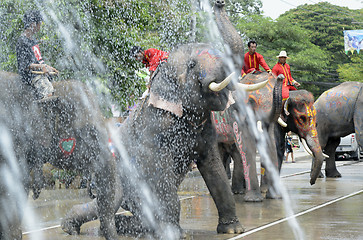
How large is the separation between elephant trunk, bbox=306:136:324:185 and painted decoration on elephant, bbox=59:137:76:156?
6149 mm

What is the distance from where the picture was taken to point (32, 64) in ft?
17.1

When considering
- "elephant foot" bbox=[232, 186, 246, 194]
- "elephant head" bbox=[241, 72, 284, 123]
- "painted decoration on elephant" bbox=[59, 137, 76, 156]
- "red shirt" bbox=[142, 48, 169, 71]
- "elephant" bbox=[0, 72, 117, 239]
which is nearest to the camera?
"elephant" bbox=[0, 72, 117, 239]

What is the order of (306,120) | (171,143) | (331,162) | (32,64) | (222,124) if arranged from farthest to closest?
(331,162), (306,120), (222,124), (171,143), (32,64)

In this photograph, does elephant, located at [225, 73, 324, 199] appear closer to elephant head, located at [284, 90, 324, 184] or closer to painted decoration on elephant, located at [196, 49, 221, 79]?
elephant head, located at [284, 90, 324, 184]

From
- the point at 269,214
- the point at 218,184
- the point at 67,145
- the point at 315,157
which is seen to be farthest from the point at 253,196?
the point at 67,145

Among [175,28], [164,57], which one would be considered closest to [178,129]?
[164,57]

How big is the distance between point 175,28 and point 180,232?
10.9 m

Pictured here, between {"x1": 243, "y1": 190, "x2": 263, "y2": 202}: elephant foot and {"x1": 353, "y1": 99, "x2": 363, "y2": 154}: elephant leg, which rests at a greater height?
{"x1": 353, "y1": 99, "x2": 363, "y2": 154}: elephant leg

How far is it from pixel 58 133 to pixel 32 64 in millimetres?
706

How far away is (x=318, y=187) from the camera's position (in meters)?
11.0

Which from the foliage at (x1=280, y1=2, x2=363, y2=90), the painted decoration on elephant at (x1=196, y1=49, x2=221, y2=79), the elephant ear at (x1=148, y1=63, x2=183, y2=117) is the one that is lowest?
the elephant ear at (x1=148, y1=63, x2=183, y2=117)

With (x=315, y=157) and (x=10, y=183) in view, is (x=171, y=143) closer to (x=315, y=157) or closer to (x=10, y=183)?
(x=10, y=183)

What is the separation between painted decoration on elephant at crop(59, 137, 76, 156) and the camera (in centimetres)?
507

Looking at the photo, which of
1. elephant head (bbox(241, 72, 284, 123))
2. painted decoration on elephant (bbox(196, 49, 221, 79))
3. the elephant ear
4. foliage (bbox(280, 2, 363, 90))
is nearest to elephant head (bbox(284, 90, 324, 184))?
elephant head (bbox(241, 72, 284, 123))
